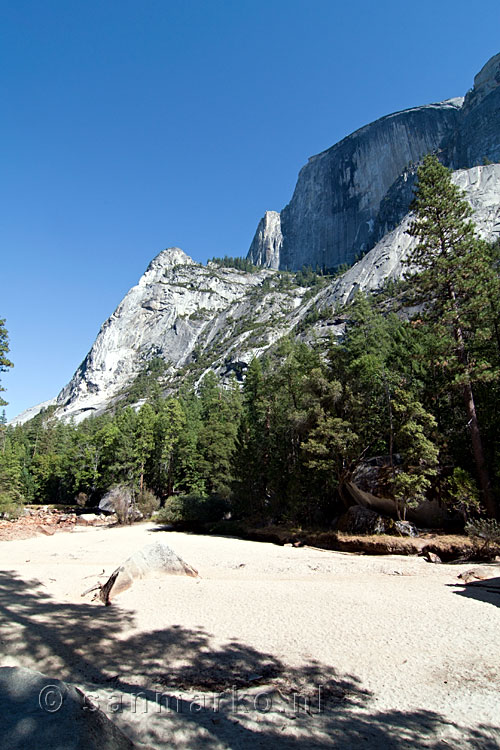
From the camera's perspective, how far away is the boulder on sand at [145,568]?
797cm

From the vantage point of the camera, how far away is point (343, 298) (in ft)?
340

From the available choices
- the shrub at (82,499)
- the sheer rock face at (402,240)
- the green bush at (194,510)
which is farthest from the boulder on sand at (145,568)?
the sheer rock face at (402,240)

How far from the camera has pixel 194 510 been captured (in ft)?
93.4

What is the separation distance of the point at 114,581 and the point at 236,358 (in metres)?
106

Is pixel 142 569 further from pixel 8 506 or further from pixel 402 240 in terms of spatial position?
pixel 402 240

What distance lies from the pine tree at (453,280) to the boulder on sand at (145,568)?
43.2 feet

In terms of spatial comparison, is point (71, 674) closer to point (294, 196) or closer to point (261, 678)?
point (261, 678)

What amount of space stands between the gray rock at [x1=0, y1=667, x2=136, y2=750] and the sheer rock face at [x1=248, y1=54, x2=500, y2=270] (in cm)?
12432

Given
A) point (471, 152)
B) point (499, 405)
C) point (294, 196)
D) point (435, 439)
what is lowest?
point (435, 439)

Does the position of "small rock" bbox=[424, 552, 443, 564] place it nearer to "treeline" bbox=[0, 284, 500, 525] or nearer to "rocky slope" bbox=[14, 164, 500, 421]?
"treeline" bbox=[0, 284, 500, 525]

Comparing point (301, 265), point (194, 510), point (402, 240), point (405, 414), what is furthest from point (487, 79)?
point (194, 510)

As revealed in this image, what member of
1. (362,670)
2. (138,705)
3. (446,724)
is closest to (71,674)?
(138,705)

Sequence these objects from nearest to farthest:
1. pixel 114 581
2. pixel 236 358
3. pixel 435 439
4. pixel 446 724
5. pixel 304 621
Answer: pixel 446 724
pixel 304 621
pixel 114 581
pixel 435 439
pixel 236 358

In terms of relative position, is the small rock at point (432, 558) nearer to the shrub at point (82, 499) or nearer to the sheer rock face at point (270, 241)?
the shrub at point (82, 499)
